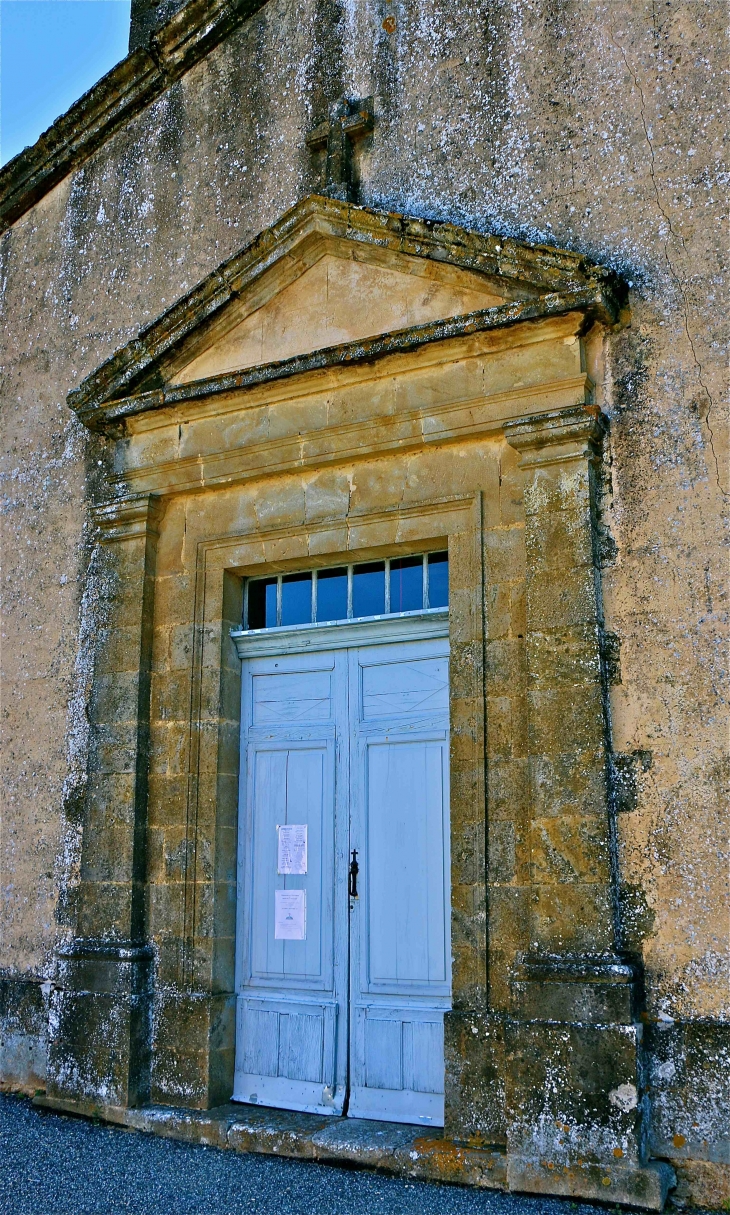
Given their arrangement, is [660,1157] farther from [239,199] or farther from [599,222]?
[239,199]

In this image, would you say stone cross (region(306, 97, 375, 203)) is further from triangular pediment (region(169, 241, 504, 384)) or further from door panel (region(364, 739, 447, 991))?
door panel (region(364, 739, 447, 991))

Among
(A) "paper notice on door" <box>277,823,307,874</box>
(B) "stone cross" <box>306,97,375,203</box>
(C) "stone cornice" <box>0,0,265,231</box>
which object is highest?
(C) "stone cornice" <box>0,0,265,231</box>

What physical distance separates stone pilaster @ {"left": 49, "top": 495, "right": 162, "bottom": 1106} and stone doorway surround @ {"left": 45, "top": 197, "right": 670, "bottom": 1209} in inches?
0.6

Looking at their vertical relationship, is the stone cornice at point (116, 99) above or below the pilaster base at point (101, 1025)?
above

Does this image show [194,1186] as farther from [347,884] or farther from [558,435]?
[558,435]

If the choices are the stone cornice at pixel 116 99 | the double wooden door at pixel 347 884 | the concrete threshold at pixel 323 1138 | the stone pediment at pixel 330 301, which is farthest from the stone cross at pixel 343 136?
the concrete threshold at pixel 323 1138

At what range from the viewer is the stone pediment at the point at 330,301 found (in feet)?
15.5

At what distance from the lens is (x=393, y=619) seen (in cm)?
509

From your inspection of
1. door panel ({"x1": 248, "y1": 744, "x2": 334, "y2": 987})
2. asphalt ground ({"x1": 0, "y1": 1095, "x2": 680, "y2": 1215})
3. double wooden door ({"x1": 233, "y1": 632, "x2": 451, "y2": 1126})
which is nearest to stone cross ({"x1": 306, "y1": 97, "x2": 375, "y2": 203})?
double wooden door ({"x1": 233, "y1": 632, "x2": 451, "y2": 1126})

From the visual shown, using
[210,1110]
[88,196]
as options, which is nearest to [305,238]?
[88,196]

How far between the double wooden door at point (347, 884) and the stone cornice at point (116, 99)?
3.54 m

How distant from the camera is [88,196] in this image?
6.75m

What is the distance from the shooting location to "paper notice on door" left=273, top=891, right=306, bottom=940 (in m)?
5.09

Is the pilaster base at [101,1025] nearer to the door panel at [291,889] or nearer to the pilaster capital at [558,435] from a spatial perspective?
the door panel at [291,889]
